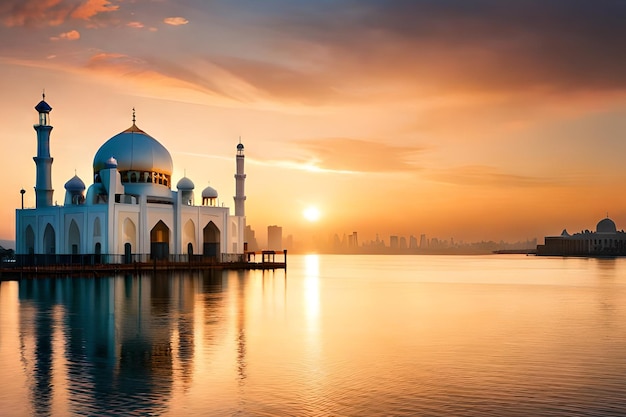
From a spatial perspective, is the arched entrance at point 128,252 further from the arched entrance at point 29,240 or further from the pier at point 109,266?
the arched entrance at point 29,240

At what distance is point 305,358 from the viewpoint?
23.2 m

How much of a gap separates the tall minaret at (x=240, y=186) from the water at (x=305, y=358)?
48.3 meters

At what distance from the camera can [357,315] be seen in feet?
124

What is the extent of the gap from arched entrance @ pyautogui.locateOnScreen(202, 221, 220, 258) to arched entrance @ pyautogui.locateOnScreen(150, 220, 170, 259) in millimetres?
5257

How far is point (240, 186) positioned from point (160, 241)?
44.8 ft

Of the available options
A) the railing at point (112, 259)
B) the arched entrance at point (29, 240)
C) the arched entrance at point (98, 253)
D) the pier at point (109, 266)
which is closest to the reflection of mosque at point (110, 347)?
the pier at point (109, 266)

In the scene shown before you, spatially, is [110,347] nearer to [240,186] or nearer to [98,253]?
[98,253]

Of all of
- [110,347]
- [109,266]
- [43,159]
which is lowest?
[110,347]

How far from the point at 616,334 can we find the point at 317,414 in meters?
18.8

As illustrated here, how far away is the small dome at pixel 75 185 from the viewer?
86375 mm

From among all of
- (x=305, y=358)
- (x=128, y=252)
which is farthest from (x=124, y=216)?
(x=305, y=358)

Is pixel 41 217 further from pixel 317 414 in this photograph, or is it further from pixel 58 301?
pixel 317 414

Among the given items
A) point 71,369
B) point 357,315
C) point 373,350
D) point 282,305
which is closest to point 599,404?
point 373,350

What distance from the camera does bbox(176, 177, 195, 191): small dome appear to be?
88.2 meters
